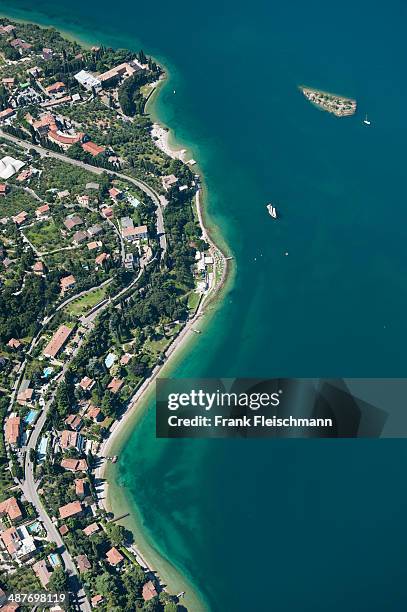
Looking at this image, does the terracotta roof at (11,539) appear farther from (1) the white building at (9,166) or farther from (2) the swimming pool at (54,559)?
(1) the white building at (9,166)

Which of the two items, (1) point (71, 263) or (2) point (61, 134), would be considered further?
(2) point (61, 134)

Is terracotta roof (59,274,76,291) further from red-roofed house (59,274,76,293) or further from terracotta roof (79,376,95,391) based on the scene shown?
terracotta roof (79,376,95,391)

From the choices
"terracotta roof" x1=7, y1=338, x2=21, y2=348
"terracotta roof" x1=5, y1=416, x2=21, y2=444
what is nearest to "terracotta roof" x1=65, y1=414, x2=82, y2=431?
"terracotta roof" x1=5, y1=416, x2=21, y2=444

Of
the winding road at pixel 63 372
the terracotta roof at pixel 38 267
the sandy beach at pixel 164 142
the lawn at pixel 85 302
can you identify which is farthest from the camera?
the sandy beach at pixel 164 142

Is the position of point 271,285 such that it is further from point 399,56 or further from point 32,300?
point 399,56

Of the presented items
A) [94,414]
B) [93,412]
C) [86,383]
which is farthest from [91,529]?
[86,383]

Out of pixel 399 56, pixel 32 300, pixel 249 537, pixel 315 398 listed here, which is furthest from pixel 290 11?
pixel 249 537

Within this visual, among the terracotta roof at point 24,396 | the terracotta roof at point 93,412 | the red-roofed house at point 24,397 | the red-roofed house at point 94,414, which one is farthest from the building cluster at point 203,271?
the red-roofed house at point 24,397
